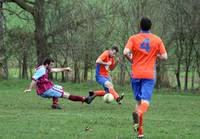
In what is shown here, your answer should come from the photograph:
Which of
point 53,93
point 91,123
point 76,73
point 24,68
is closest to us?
point 91,123

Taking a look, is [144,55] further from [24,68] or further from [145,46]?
[24,68]

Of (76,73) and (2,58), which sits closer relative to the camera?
(2,58)

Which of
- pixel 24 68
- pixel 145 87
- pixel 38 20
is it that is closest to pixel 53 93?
pixel 145 87

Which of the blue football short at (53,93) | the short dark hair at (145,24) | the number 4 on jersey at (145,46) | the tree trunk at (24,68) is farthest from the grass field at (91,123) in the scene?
the tree trunk at (24,68)

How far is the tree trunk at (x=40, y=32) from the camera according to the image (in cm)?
2931

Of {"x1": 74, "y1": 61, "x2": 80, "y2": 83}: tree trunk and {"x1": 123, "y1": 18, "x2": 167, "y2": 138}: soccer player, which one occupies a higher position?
{"x1": 123, "y1": 18, "x2": 167, "y2": 138}: soccer player

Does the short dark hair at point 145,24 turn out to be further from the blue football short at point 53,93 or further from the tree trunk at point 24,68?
the tree trunk at point 24,68

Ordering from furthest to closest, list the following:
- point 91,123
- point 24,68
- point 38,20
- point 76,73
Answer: point 24,68 < point 76,73 < point 38,20 < point 91,123

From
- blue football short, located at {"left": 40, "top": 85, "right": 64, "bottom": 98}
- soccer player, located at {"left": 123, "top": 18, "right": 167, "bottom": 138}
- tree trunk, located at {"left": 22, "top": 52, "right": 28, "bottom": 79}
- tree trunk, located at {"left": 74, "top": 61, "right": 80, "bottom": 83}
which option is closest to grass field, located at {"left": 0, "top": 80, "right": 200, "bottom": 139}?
blue football short, located at {"left": 40, "top": 85, "right": 64, "bottom": 98}

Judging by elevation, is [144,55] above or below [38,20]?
below

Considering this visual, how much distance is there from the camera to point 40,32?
98.1 feet

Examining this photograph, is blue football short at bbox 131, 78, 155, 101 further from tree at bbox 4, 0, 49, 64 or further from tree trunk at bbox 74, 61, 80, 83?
tree trunk at bbox 74, 61, 80, 83

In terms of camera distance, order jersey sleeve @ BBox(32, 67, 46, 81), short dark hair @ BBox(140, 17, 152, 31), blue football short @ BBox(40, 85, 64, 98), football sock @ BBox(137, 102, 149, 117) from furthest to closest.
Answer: blue football short @ BBox(40, 85, 64, 98) < jersey sleeve @ BBox(32, 67, 46, 81) < short dark hair @ BBox(140, 17, 152, 31) < football sock @ BBox(137, 102, 149, 117)

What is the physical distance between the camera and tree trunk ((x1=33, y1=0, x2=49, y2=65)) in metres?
29.3
